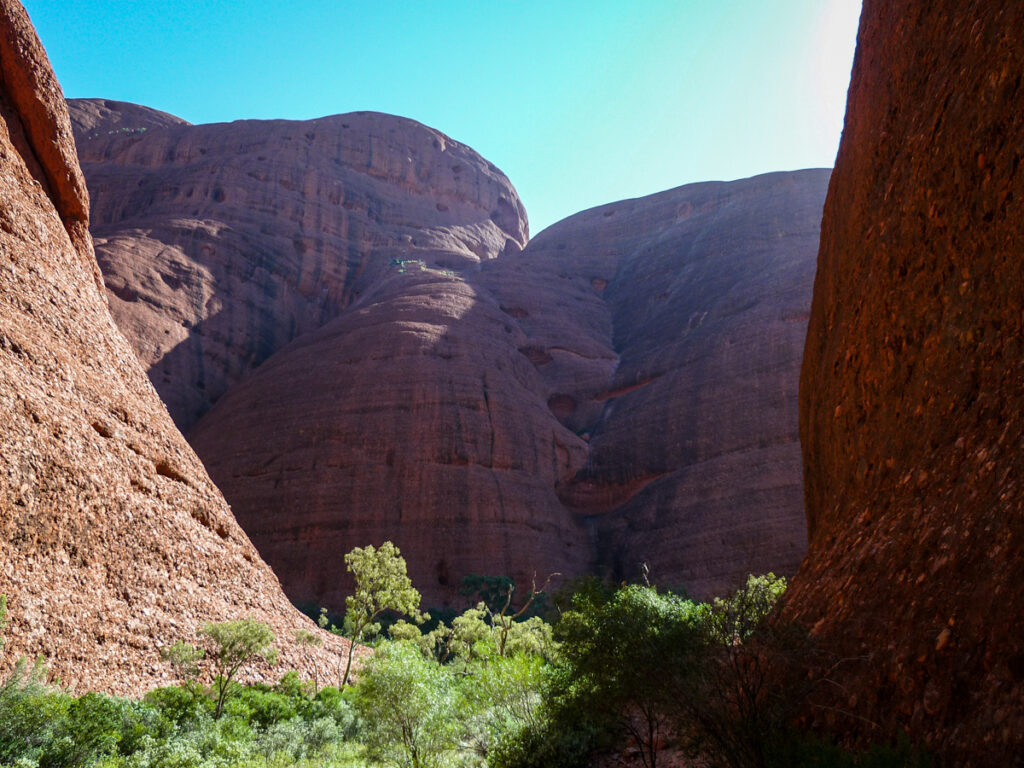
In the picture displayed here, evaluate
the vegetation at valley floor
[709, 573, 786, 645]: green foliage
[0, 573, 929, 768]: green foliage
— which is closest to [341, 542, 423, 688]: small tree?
the vegetation at valley floor

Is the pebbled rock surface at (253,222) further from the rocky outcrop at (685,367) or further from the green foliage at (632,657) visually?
the green foliage at (632,657)

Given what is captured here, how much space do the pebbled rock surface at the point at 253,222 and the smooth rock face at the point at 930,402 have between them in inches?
1823

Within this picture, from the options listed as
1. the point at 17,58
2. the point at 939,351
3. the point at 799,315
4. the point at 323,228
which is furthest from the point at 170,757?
the point at 323,228

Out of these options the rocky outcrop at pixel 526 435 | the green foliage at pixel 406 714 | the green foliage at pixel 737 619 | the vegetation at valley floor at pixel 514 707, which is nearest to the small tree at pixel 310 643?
the vegetation at valley floor at pixel 514 707

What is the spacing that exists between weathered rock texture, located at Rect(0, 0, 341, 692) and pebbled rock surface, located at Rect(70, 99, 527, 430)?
97.1 ft

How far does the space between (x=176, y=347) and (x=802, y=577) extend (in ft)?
164

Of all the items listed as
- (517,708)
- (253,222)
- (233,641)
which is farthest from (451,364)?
(517,708)

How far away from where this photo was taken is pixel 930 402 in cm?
930

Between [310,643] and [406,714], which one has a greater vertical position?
[310,643]

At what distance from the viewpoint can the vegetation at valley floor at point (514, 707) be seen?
8391mm

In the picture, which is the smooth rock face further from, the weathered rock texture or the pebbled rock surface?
the pebbled rock surface

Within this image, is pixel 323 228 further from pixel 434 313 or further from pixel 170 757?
pixel 170 757

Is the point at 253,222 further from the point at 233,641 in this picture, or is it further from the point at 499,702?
the point at 499,702

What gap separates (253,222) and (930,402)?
68.6 meters
